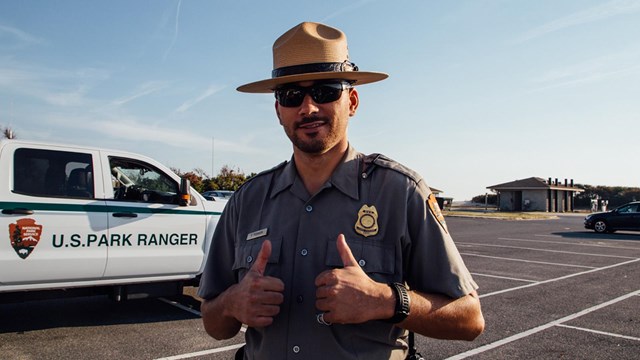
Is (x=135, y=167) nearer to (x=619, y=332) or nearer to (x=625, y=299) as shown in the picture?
(x=619, y=332)

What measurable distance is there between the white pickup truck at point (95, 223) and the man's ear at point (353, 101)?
4.62 meters

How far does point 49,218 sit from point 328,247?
15.6ft

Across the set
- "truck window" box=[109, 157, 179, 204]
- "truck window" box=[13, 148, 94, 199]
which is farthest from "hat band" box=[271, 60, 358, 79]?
"truck window" box=[109, 157, 179, 204]

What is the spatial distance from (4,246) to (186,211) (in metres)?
2.06

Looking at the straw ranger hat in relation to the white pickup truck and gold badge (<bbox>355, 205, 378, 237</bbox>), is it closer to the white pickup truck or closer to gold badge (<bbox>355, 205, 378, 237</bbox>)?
gold badge (<bbox>355, 205, 378, 237</bbox>)

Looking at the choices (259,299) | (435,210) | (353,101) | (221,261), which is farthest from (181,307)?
(435,210)

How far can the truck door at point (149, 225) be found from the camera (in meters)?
6.00

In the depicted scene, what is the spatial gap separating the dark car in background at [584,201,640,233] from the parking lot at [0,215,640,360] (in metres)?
14.3

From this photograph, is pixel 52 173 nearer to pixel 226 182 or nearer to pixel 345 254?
pixel 345 254

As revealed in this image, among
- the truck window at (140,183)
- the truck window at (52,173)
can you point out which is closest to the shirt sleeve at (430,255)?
the truck window at (52,173)

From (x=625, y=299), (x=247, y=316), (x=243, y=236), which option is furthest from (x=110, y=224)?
(x=625, y=299)

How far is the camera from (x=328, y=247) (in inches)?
69.7

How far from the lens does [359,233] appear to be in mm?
1776

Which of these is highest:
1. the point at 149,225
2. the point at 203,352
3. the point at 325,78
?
the point at 325,78
